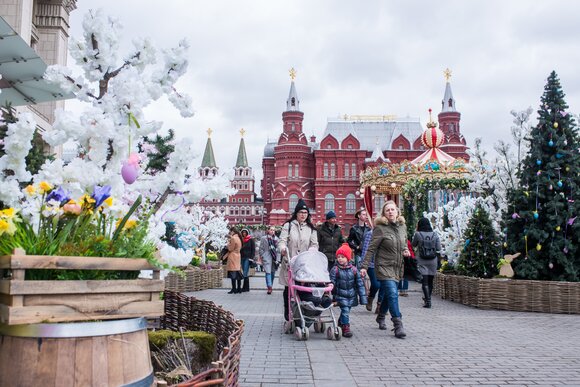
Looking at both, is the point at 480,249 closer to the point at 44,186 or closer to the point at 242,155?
the point at 44,186

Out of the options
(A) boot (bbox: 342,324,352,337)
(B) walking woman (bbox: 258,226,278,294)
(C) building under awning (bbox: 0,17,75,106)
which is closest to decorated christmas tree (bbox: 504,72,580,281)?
(A) boot (bbox: 342,324,352,337)

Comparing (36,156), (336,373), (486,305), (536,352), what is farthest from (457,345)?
(36,156)

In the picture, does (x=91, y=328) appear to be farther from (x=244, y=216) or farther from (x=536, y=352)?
(x=244, y=216)

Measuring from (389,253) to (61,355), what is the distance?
18.7ft

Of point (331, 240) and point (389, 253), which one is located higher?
point (331, 240)

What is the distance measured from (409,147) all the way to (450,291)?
56367mm

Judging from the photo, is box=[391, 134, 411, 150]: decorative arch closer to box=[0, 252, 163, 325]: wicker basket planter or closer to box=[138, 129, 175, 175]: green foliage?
box=[138, 129, 175, 175]: green foliage

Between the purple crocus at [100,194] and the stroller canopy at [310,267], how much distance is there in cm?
471

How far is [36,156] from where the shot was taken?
5.12 metres

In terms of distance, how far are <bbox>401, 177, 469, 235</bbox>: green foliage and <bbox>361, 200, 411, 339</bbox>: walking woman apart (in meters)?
11.0

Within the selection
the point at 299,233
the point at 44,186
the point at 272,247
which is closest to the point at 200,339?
the point at 44,186

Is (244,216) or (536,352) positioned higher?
(244,216)

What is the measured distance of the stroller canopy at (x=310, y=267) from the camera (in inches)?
266

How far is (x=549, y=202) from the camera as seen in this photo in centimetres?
1004
